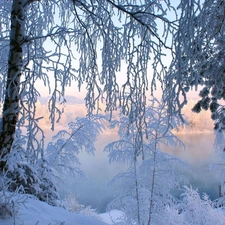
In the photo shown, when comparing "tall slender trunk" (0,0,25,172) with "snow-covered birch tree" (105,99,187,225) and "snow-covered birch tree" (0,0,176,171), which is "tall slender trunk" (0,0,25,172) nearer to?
"snow-covered birch tree" (0,0,176,171)

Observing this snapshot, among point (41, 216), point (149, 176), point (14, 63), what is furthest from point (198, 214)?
point (14, 63)

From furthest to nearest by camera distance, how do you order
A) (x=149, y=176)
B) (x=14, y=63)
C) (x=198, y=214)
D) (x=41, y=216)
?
1. (x=198, y=214)
2. (x=149, y=176)
3. (x=41, y=216)
4. (x=14, y=63)

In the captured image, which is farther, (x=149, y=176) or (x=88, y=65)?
(x=149, y=176)

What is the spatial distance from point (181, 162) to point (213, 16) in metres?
5.60

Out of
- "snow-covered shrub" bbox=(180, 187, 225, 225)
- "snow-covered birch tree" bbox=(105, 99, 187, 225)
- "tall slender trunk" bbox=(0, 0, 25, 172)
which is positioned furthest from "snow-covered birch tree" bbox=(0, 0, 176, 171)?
"snow-covered shrub" bbox=(180, 187, 225, 225)

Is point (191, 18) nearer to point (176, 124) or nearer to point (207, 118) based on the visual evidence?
point (176, 124)

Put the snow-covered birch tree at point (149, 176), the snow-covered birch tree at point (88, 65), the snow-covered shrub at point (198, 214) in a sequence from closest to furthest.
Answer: the snow-covered birch tree at point (88, 65) → the snow-covered birch tree at point (149, 176) → the snow-covered shrub at point (198, 214)

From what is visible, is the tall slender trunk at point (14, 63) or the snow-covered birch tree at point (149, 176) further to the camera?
the snow-covered birch tree at point (149, 176)

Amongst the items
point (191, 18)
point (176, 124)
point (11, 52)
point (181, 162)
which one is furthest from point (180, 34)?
point (181, 162)

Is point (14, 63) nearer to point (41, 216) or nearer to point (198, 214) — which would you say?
point (41, 216)

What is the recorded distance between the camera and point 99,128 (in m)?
8.42

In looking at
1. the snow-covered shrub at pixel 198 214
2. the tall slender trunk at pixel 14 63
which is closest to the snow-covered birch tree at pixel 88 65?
the tall slender trunk at pixel 14 63

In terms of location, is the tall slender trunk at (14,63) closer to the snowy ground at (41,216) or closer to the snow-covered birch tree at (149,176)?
the snowy ground at (41,216)

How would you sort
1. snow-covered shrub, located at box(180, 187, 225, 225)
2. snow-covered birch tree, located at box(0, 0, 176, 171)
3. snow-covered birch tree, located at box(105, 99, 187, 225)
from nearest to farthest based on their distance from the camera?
snow-covered birch tree, located at box(0, 0, 176, 171), snow-covered birch tree, located at box(105, 99, 187, 225), snow-covered shrub, located at box(180, 187, 225, 225)
